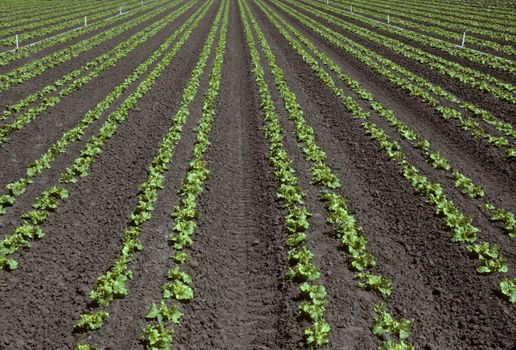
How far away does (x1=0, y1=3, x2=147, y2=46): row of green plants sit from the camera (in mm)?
30312

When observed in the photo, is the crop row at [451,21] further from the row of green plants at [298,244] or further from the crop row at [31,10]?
the crop row at [31,10]

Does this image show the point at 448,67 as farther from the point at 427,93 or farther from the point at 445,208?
the point at 445,208

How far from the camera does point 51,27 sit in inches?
1396

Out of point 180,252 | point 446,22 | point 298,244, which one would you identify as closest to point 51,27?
point 180,252

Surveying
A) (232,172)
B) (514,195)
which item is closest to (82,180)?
(232,172)

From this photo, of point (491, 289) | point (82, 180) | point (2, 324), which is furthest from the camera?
point (82, 180)

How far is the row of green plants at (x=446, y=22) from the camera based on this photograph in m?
31.4

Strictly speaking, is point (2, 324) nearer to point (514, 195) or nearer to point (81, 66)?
point (514, 195)

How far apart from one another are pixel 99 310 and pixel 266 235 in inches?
148

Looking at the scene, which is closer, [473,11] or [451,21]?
[451,21]

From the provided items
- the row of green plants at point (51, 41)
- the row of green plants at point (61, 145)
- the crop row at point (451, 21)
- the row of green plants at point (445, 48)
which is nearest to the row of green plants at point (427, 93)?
the row of green plants at point (445, 48)

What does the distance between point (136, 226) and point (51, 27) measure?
32725 millimetres

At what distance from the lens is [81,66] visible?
909 inches

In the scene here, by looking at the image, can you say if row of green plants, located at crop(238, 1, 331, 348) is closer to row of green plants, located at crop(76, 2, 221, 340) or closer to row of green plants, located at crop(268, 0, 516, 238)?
row of green plants, located at crop(76, 2, 221, 340)
